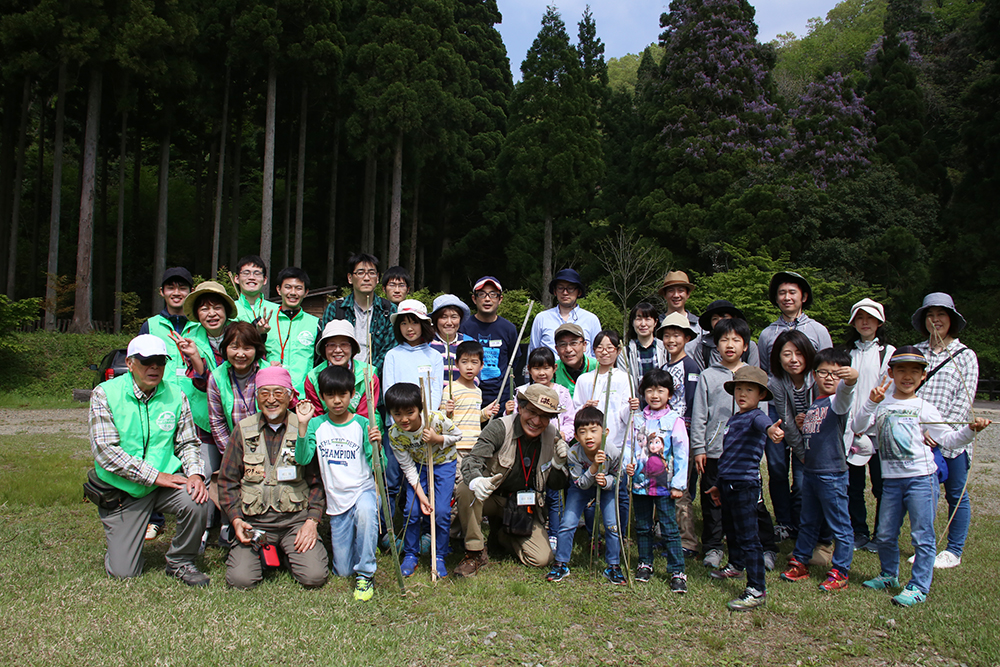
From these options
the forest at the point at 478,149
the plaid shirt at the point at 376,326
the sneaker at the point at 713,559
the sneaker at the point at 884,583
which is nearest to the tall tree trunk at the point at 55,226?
the forest at the point at 478,149

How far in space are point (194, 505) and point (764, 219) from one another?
2241 centimetres

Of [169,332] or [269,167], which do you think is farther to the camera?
[269,167]

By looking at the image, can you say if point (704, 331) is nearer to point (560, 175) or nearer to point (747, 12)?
point (560, 175)

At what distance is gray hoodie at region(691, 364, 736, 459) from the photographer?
4.89 m

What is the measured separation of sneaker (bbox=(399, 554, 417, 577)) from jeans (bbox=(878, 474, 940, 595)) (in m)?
3.04

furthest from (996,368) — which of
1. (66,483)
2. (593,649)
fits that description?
(66,483)

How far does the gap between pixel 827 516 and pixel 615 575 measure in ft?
4.77

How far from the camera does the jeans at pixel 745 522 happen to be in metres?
4.03

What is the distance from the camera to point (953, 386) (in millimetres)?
4645

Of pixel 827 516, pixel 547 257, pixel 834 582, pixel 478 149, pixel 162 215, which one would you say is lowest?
pixel 834 582

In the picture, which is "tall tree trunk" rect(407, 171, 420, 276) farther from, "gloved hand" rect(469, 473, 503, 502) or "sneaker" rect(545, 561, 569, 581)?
"sneaker" rect(545, 561, 569, 581)

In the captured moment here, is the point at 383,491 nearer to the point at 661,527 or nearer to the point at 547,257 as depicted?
the point at 661,527

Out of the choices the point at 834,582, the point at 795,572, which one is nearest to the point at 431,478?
the point at 795,572

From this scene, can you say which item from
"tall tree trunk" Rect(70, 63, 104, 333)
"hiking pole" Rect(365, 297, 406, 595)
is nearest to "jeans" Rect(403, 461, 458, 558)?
"hiking pole" Rect(365, 297, 406, 595)
